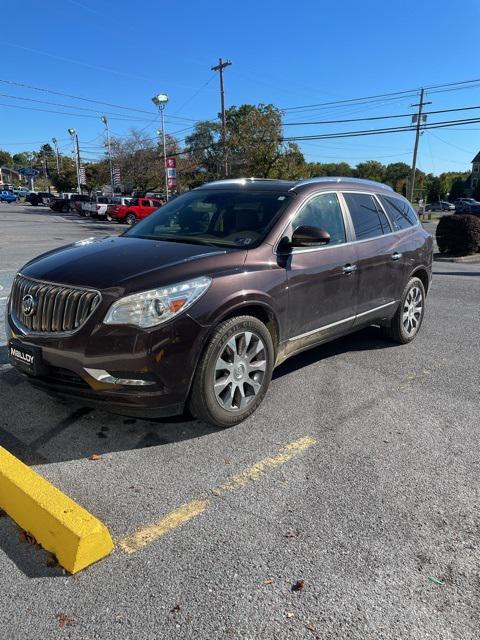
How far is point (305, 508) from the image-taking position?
8.80 feet

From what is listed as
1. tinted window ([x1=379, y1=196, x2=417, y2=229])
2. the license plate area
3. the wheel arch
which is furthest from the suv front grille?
A: the wheel arch

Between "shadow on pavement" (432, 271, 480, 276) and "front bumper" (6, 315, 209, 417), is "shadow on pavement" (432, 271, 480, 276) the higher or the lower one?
the lower one

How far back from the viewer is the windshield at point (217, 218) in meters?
3.99

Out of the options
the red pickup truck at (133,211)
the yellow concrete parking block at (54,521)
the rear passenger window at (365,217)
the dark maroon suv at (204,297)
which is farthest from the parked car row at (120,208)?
the yellow concrete parking block at (54,521)

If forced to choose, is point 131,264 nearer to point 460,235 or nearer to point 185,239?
point 185,239

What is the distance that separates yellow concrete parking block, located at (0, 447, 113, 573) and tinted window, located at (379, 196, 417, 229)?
4332 millimetres

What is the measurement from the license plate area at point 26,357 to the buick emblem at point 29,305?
21 cm

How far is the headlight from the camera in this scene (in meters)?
3.00

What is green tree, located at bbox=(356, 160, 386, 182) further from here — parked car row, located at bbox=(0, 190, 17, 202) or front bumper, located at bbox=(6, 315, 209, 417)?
front bumper, located at bbox=(6, 315, 209, 417)

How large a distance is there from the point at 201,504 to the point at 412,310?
3.92 m

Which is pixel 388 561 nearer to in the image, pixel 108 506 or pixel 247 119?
pixel 108 506

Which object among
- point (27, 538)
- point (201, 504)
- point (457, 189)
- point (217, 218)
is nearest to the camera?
point (27, 538)

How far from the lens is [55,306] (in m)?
3.19

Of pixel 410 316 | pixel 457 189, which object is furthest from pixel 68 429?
pixel 457 189
